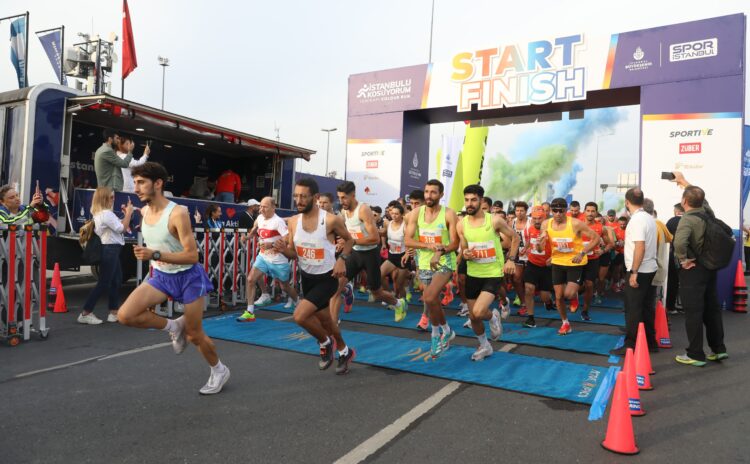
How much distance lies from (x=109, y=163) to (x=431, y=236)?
5558 mm

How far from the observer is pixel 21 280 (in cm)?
602

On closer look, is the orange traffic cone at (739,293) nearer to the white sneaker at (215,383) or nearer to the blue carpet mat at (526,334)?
the blue carpet mat at (526,334)

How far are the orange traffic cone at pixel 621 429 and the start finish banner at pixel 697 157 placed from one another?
28.5 ft

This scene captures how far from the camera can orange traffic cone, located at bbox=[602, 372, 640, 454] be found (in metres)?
3.27

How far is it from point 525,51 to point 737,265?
6650 mm

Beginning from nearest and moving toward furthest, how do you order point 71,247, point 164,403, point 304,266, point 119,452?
point 119,452
point 164,403
point 304,266
point 71,247

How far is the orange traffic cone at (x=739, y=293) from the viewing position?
9969 mm

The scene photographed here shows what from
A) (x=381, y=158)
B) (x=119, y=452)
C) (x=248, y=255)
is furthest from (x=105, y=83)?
(x=119, y=452)

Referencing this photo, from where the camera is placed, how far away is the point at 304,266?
5070 mm

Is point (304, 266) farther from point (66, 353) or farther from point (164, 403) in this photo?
point (66, 353)

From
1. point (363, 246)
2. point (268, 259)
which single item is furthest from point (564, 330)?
point (268, 259)

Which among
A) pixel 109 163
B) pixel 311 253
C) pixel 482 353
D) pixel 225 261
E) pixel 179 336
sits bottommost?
pixel 482 353

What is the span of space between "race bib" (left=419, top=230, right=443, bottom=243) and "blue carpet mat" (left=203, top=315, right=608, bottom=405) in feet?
4.32

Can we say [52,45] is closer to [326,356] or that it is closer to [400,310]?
[400,310]
